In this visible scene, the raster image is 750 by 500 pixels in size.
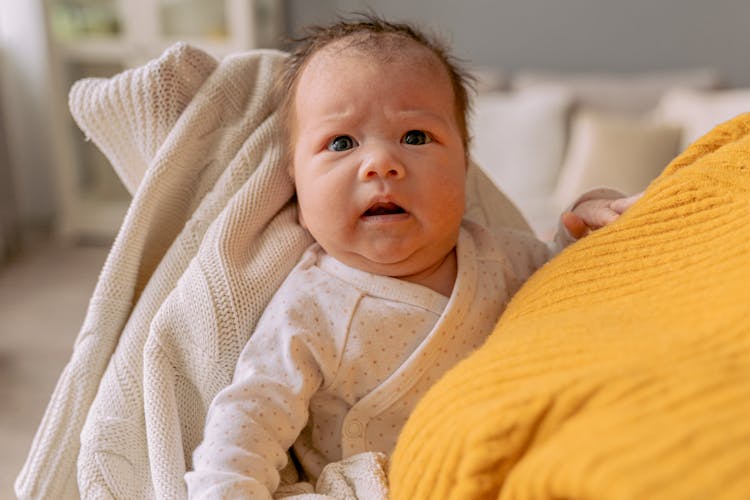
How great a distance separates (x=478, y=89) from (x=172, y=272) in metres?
2.35

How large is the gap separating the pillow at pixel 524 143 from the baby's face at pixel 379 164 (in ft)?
7.06

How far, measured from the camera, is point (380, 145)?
0.88 meters

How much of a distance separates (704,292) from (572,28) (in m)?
3.17

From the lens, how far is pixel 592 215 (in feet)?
3.28

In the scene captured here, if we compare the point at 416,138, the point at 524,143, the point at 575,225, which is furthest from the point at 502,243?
the point at 524,143

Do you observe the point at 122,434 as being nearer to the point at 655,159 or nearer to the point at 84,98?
the point at 84,98

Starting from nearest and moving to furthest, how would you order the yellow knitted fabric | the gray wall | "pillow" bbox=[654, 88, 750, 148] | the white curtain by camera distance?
1. the yellow knitted fabric
2. "pillow" bbox=[654, 88, 750, 148]
3. the gray wall
4. the white curtain

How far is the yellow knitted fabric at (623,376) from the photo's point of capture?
1.52ft

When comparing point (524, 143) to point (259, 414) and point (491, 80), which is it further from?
point (259, 414)

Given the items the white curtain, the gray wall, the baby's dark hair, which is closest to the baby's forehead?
the baby's dark hair

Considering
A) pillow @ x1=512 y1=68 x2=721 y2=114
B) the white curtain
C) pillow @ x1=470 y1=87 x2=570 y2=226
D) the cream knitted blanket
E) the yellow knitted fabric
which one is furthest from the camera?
the white curtain

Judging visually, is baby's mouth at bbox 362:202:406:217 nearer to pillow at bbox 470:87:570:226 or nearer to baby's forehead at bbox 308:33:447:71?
baby's forehead at bbox 308:33:447:71

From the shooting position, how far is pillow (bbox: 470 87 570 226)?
A: 9.96ft

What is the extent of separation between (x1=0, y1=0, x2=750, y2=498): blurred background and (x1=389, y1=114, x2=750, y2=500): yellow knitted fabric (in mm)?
1995
